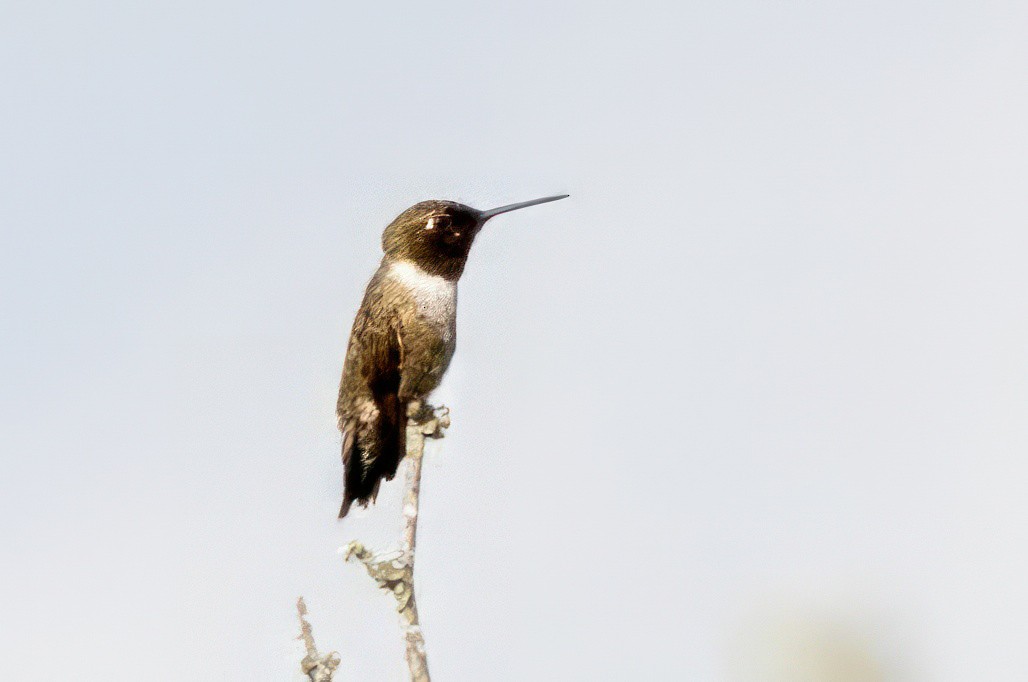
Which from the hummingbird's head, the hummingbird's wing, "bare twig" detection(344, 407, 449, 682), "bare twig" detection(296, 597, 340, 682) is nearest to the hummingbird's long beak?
the hummingbird's head

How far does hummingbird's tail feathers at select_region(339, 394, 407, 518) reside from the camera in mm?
5785

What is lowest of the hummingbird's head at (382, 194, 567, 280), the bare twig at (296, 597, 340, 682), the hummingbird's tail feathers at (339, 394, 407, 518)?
the bare twig at (296, 597, 340, 682)

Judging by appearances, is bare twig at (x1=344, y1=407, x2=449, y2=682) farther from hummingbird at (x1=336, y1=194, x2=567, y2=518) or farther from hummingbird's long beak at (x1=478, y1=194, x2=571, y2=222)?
hummingbird's long beak at (x1=478, y1=194, x2=571, y2=222)

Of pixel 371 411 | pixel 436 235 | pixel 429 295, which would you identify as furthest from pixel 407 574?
pixel 436 235

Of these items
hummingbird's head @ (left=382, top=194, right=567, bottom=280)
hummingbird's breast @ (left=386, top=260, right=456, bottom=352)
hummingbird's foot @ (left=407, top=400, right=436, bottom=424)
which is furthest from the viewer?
hummingbird's head @ (left=382, top=194, right=567, bottom=280)

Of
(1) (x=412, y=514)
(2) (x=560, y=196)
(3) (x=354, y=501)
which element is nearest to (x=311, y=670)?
(1) (x=412, y=514)

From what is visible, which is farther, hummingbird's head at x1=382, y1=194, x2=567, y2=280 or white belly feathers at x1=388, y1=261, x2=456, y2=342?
hummingbird's head at x1=382, y1=194, x2=567, y2=280

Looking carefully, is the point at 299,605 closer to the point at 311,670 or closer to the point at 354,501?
the point at 311,670

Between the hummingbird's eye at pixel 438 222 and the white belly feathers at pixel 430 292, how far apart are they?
0.85 ft

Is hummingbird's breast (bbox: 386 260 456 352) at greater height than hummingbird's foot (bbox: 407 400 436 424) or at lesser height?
greater

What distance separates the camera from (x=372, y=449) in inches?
228

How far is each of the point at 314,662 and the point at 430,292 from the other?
201 centimetres

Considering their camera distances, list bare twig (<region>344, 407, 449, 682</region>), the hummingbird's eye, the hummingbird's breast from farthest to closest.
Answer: the hummingbird's eye
the hummingbird's breast
bare twig (<region>344, 407, 449, 682</region>)

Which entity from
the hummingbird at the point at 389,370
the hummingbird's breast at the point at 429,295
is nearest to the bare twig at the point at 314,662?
Result: the hummingbird at the point at 389,370
